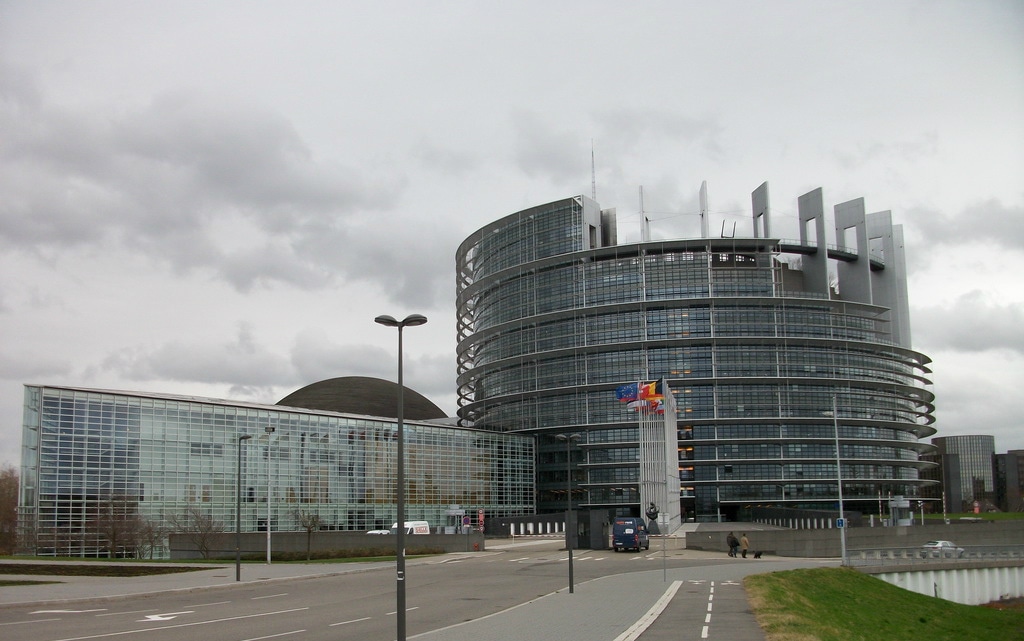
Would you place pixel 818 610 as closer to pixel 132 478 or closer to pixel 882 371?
pixel 132 478

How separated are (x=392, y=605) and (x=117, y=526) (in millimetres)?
46667

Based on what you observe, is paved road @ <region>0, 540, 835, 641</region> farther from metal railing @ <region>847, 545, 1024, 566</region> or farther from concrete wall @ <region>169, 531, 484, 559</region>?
concrete wall @ <region>169, 531, 484, 559</region>

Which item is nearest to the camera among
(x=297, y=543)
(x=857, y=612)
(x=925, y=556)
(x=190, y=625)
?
(x=190, y=625)

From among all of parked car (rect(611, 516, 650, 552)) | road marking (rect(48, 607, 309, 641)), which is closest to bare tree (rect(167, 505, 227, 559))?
parked car (rect(611, 516, 650, 552))

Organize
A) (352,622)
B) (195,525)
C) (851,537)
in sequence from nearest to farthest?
(352,622)
(851,537)
(195,525)

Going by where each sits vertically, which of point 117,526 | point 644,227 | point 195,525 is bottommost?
point 195,525

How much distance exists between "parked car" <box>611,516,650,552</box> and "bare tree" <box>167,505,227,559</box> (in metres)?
30.0

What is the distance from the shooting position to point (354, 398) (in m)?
147

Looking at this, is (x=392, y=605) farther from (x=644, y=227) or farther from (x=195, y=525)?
(x=644, y=227)

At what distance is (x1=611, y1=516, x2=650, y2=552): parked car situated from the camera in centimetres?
6512

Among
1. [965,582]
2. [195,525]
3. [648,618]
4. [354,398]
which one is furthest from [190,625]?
[354,398]

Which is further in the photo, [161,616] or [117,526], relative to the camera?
[117,526]

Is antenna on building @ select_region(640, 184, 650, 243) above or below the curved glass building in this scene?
above

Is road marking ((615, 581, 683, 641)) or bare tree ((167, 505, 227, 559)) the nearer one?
road marking ((615, 581, 683, 641))
